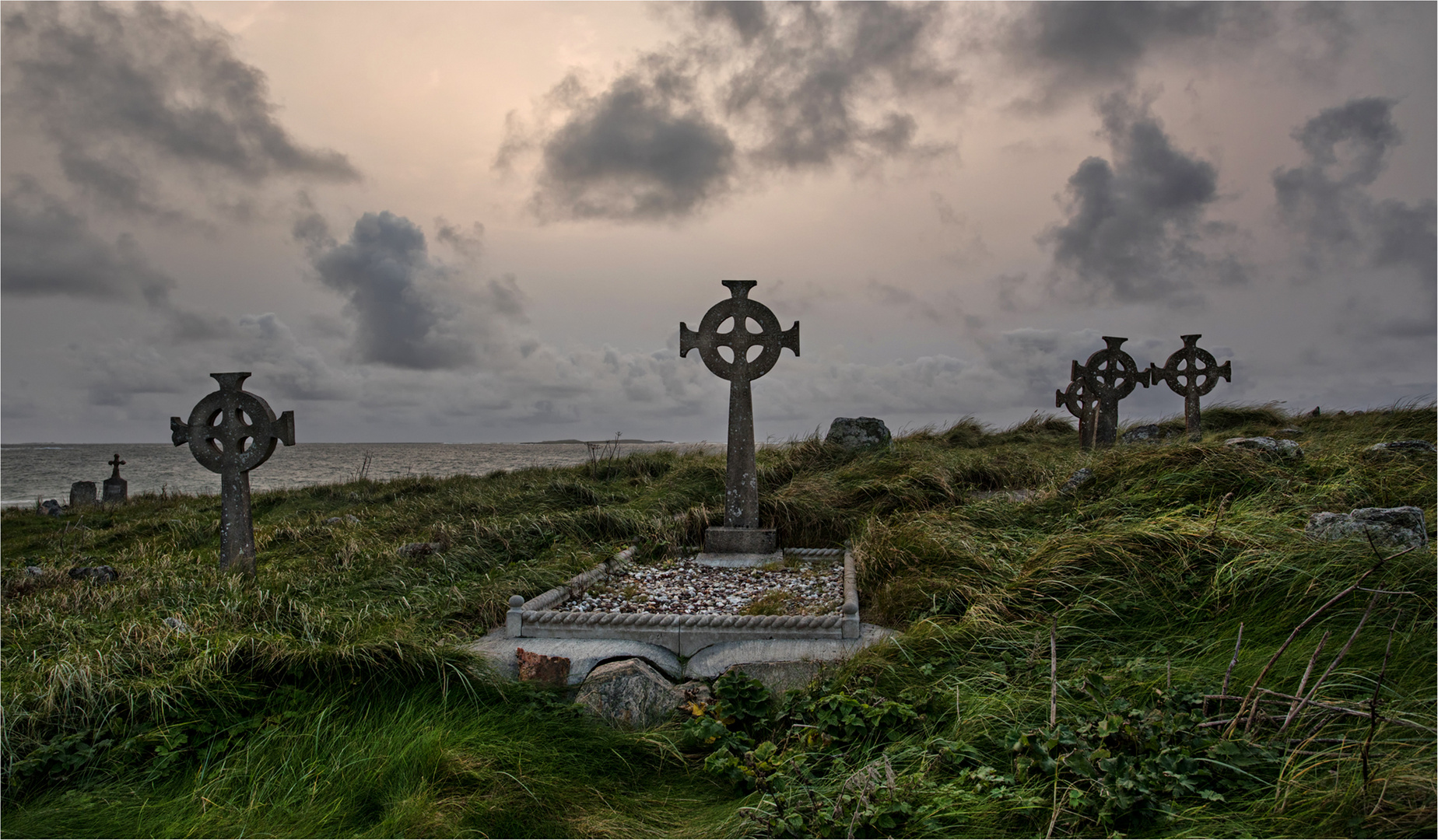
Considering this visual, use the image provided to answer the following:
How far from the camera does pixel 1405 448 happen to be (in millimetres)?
7387

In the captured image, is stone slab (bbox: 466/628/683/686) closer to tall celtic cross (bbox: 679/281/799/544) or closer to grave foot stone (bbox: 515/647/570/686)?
grave foot stone (bbox: 515/647/570/686)

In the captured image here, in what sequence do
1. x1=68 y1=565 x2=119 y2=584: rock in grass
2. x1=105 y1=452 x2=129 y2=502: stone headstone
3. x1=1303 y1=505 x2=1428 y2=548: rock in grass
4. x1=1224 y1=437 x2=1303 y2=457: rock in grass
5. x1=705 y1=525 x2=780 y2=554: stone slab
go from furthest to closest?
x1=105 y1=452 x2=129 y2=502: stone headstone → x1=705 y1=525 x2=780 y2=554: stone slab → x1=68 y1=565 x2=119 y2=584: rock in grass → x1=1224 y1=437 x2=1303 y2=457: rock in grass → x1=1303 y1=505 x2=1428 y2=548: rock in grass

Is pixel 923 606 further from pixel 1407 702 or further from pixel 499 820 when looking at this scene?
pixel 499 820

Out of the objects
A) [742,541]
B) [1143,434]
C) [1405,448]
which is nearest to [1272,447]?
[1405,448]

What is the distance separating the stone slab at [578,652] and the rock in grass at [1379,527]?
4448 millimetres

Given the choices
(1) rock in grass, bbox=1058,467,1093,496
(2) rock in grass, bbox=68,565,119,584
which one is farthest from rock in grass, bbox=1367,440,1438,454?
(2) rock in grass, bbox=68,565,119,584

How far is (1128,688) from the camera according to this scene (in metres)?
3.79

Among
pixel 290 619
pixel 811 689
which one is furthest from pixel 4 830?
pixel 811 689

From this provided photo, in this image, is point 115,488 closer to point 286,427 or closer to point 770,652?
point 286,427

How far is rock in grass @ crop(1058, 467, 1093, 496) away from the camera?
7.73m

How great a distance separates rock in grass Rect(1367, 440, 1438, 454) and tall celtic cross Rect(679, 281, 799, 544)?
6004mm

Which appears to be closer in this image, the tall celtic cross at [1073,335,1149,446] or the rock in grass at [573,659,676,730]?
the rock in grass at [573,659,676,730]

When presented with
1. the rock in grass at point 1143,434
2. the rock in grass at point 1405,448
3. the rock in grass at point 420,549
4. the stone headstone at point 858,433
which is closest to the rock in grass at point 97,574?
the rock in grass at point 420,549

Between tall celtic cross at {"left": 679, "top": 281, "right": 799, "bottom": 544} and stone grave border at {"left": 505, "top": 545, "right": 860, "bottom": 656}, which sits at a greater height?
tall celtic cross at {"left": 679, "top": 281, "right": 799, "bottom": 544}
